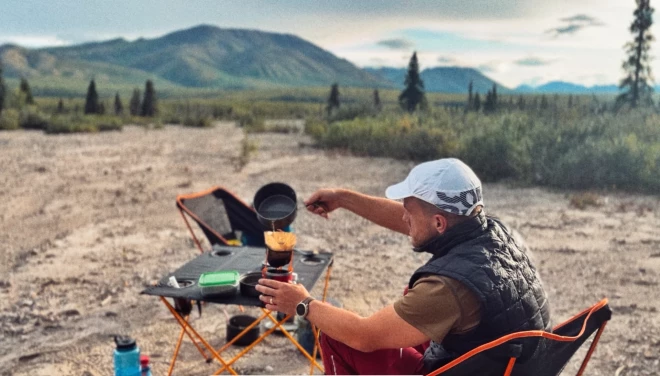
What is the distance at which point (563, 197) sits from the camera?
8836mm

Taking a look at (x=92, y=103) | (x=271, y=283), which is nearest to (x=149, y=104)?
(x=92, y=103)

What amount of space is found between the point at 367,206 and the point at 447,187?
1.10 metres

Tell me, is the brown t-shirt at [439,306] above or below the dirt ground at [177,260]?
above

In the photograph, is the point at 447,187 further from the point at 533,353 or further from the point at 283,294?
the point at 283,294

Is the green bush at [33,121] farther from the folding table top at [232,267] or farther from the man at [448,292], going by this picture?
the man at [448,292]

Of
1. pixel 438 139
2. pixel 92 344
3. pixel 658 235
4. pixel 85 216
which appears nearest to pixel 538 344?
pixel 92 344

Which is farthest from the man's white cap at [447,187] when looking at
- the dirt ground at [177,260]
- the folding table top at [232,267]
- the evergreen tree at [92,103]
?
the evergreen tree at [92,103]

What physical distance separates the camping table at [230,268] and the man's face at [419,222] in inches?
36.6

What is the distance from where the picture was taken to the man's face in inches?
81.2

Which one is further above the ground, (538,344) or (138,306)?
(538,344)

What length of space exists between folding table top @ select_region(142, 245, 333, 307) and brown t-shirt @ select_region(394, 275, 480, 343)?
102 cm

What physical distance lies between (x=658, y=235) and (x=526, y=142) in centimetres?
417

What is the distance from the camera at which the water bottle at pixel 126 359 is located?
2779mm

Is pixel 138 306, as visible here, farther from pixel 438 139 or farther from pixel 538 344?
pixel 438 139
